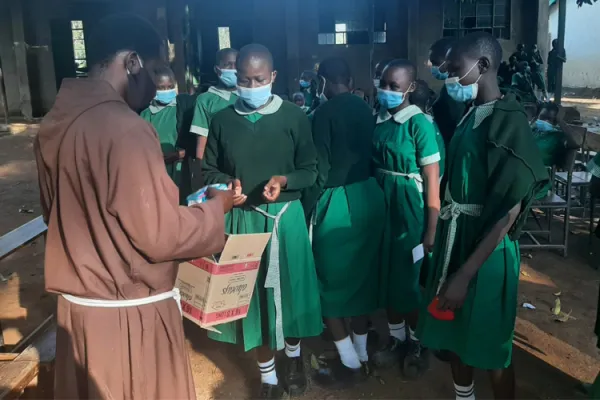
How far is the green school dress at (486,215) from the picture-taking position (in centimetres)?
237

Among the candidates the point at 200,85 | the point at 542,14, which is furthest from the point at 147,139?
the point at 542,14

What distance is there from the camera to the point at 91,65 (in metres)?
1.91

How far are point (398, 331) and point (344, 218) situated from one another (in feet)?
2.92

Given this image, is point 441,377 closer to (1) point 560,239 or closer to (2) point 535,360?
(2) point 535,360

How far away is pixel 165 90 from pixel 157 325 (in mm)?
3607

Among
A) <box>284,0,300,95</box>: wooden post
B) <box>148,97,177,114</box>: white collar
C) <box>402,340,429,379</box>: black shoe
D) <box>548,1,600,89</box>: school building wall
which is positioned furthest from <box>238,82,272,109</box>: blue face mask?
<box>548,1,600,89</box>: school building wall

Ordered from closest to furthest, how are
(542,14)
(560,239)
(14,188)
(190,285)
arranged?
1. (190,285)
2. (560,239)
3. (14,188)
4. (542,14)

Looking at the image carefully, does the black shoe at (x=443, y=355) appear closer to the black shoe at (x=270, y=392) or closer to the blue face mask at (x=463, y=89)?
the black shoe at (x=270, y=392)

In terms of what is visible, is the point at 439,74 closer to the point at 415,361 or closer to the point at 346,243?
the point at 346,243

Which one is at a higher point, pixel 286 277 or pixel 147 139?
pixel 147 139

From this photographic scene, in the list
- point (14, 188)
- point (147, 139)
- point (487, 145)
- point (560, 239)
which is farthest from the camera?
point (14, 188)

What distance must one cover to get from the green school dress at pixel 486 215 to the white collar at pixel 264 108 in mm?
1019

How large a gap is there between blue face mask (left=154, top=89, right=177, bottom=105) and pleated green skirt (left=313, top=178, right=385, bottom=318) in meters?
2.32

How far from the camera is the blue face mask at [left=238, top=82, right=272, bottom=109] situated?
10.3 feet
